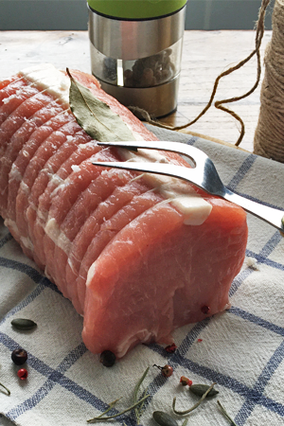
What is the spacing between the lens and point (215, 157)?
2406 millimetres

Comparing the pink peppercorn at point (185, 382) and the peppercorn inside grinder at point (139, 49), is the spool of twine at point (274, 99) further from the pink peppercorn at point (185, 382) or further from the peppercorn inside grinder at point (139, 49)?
the pink peppercorn at point (185, 382)

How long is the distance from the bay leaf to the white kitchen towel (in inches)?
24.2

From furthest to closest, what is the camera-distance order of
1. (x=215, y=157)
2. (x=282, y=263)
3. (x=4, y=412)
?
(x=215, y=157), (x=282, y=263), (x=4, y=412)

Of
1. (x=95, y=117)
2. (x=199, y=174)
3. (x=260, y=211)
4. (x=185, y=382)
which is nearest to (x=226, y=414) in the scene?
(x=185, y=382)

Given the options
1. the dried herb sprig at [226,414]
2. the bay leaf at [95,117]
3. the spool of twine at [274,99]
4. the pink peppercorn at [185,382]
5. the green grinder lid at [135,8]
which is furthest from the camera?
the green grinder lid at [135,8]

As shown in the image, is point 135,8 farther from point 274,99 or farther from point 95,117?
point 95,117

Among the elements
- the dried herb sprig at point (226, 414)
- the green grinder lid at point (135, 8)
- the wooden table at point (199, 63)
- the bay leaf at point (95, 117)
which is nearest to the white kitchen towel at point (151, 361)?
the dried herb sprig at point (226, 414)

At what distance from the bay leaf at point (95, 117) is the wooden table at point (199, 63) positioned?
1.07 meters

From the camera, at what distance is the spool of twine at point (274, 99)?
7.27 ft

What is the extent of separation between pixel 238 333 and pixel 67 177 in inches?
31.2

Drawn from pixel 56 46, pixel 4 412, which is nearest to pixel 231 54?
pixel 56 46

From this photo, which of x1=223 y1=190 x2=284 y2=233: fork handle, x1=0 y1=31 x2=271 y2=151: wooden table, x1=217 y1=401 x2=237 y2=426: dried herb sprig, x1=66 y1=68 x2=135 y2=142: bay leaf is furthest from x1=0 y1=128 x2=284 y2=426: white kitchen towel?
x1=0 y1=31 x2=271 y2=151: wooden table

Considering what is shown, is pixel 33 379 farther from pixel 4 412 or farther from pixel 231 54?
pixel 231 54

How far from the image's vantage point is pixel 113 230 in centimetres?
153
